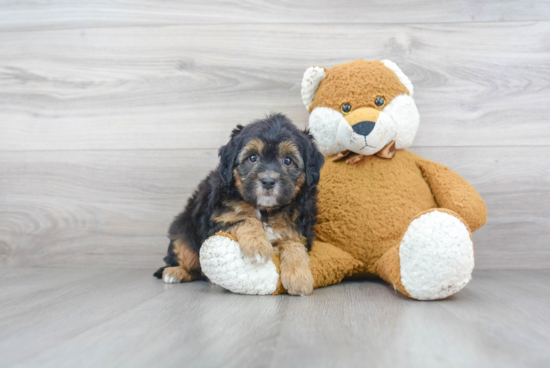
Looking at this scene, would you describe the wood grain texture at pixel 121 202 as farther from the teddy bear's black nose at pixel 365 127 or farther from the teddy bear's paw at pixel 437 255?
the teddy bear's paw at pixel 437 255

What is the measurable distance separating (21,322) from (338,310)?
3.45ft

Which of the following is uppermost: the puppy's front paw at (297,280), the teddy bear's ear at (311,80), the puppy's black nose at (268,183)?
the teddy bear's ear at (311,80)

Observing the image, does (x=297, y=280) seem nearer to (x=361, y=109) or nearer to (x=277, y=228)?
(x=277, y=228)

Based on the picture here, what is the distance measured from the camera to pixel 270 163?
1.78 meters

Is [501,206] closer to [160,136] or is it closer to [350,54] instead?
[350,54]

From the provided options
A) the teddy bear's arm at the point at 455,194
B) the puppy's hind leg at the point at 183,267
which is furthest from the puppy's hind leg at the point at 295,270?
the teddy bear's arm at the point at 455,194

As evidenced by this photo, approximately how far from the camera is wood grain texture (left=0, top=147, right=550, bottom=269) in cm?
245

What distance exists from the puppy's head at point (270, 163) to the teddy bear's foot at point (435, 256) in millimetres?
→ 496

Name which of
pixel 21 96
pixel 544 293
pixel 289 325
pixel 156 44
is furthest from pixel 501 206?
pixel 21 96

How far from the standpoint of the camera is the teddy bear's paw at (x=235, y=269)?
1649 millimetres

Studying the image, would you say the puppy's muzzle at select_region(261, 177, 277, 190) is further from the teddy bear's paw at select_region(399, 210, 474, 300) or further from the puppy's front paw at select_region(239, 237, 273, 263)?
the teddy bear's paw at select_region(399, 210, 474, 300)

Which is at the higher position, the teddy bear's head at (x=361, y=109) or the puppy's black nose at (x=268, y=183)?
the teddy bear's head at (x=361, y=109)

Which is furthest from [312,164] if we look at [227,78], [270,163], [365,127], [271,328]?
[227,78]

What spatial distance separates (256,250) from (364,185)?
0.69 metres
